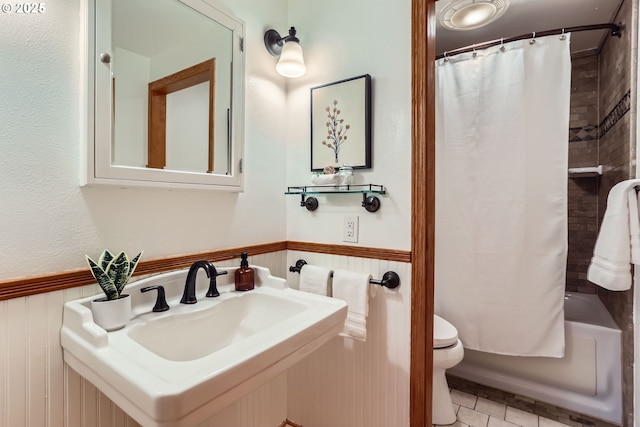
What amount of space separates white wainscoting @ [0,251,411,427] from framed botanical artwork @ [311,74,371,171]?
0.45 m

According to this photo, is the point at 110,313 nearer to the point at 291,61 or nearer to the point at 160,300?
the point at 160,300

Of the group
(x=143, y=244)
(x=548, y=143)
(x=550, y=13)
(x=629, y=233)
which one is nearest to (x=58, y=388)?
(x=143, y=244)

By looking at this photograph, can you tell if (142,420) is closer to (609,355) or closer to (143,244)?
(143,244)

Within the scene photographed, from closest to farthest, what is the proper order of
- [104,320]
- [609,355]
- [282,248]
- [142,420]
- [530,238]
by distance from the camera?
[142,420]
[104,320]
[282,248]
[609,355]
[530,238]

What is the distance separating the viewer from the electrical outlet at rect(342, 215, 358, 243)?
1.38m

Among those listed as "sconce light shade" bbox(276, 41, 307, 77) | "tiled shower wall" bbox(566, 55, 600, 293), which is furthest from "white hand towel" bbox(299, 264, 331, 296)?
"tiled shower wall" bbox(566, 55, 600, 293)

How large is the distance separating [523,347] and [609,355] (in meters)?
0.40

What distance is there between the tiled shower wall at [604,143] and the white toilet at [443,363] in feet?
2.64

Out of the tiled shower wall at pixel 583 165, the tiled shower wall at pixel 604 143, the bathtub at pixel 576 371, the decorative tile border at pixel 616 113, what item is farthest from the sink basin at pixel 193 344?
the tiled shower wall at pixel 583 165

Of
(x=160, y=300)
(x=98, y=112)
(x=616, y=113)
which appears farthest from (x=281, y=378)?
(x=616, y=113)

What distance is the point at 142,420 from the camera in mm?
607

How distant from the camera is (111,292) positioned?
34.9 inches

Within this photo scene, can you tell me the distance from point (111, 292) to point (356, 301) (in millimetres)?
855

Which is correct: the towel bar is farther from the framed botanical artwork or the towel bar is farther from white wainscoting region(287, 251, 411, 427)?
the framed botanical artwork
